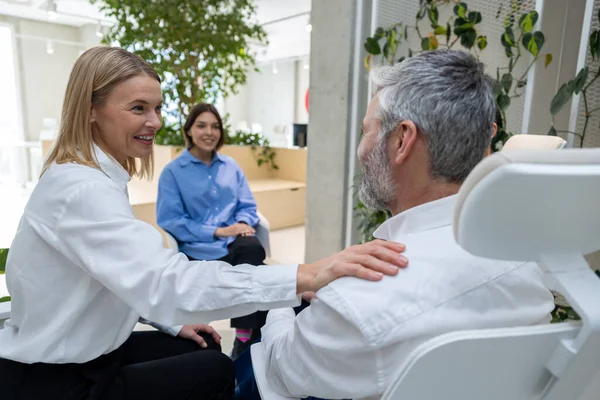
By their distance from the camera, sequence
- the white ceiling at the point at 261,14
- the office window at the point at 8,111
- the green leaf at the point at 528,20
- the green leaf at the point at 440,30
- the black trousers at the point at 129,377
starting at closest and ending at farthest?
the black trousers at the point at 129,377 → the green leaf at the point at 528,20 → the green leaf at the point at 440,30 → the white ceiling at the point at 261,14 → the office window at the point at 8,111

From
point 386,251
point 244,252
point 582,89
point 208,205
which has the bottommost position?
point 244,252

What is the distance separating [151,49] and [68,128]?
12.4ft

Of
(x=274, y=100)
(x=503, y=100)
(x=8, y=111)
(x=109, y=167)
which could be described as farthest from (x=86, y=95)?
(x=274, y=100)

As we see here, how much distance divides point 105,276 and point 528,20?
6.16 ft

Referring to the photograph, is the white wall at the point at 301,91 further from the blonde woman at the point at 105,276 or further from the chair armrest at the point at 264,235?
the blonde woman at the point at 105,276

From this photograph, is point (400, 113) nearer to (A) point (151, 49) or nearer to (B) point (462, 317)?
(B) point (462, 317)

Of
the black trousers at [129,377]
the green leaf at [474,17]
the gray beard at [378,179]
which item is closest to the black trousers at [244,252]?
the black trousers at [129,377]

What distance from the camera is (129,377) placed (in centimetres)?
104

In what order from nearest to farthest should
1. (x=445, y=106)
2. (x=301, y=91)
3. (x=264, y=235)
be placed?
(x=445, y=106) < (x=264, y=235) < (x=301, y=91)

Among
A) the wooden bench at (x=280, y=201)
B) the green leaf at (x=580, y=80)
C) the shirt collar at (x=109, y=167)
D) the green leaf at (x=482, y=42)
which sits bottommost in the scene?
the wooden bench at (x=280, y=201)

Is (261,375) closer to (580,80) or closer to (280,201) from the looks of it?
(580,80)

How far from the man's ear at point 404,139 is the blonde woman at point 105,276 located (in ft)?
0.69

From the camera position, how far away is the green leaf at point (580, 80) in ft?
5.00

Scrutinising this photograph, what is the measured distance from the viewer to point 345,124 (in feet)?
9.16
